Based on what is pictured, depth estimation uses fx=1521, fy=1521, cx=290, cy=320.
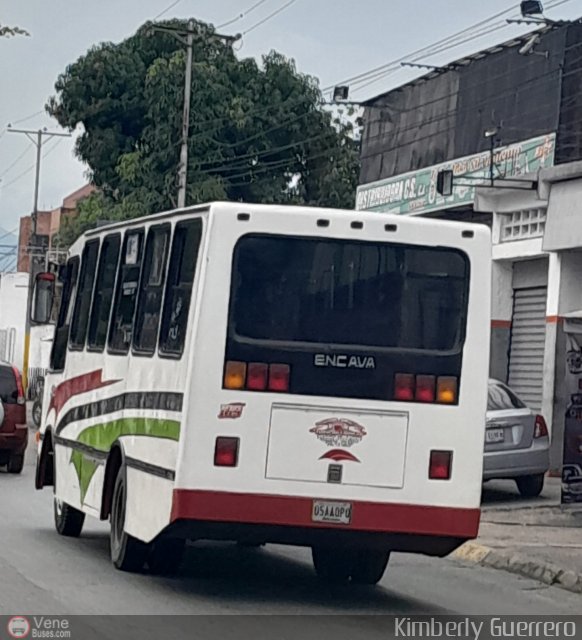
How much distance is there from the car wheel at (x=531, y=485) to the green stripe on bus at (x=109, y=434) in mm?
8264

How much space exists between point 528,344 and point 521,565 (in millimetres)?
12413

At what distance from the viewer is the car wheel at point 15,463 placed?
23.7 m

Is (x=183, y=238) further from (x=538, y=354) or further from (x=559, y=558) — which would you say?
(x=538, y=354)

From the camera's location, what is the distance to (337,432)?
11.0m

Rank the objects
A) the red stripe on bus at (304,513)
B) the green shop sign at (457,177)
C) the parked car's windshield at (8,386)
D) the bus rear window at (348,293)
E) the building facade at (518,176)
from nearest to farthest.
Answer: the red stripe on bus at (304,513) < the bus rear window at (348,293) < the parked car's windshield at (8,386) < the building facade at (518,176) < the green shop sign at (457,177)

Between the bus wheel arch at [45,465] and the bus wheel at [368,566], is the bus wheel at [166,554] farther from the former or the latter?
the bus wheel arch at [45,465]

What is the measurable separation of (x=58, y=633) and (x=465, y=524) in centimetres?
327

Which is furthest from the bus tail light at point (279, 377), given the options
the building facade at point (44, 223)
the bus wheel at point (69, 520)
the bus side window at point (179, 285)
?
the building facade at point (44, 223)

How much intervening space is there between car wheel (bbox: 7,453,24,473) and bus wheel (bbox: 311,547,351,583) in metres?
11.5

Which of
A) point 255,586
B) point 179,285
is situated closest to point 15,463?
point 255,586

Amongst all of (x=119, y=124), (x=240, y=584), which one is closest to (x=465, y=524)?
(x=240, y=584)

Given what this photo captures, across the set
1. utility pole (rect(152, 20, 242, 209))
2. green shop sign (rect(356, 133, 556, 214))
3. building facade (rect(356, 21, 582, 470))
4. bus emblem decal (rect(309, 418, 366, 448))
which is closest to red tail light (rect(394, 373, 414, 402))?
bus emblem decal (rect(309, 418, 366, 448))

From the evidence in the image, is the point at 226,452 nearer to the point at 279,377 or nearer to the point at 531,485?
the point at 279,377

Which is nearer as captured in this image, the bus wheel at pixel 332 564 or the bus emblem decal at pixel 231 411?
the bus emblem decal at pixel 231 411
